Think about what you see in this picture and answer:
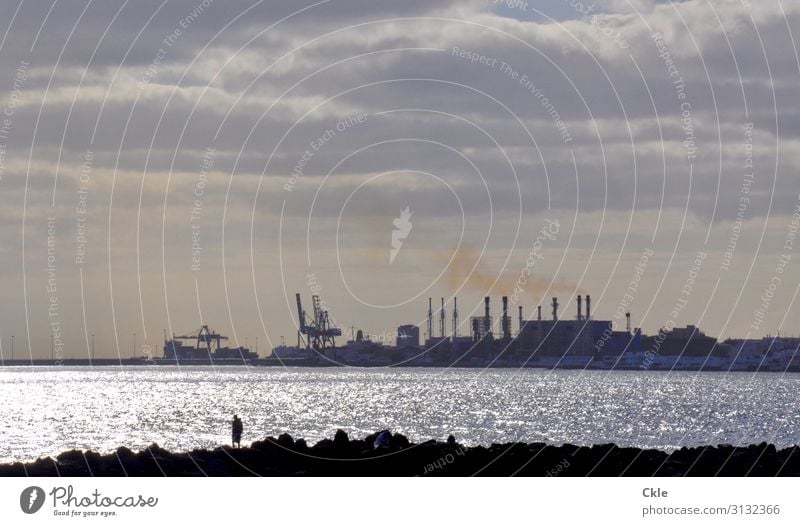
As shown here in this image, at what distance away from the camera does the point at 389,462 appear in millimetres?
42531

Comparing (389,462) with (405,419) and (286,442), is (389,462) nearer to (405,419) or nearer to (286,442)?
(286,442)

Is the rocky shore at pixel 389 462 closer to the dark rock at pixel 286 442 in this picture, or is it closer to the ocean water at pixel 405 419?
the dark rock at pixel 286 442

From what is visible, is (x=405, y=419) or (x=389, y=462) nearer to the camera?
(x=389, y=462)

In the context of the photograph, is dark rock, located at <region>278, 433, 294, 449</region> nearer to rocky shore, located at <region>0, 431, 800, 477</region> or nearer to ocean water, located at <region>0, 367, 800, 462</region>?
rocky shore, located at <region>0, 431, 800, 477</region>

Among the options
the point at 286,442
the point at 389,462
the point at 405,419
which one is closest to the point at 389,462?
the point at 389,462

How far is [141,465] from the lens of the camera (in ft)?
136

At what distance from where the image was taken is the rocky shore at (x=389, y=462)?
41250mm

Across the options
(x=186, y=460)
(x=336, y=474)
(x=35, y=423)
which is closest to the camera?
(x=336, y=474)

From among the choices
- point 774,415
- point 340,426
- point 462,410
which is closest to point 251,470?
point 340,426

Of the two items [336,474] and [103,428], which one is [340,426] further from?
[336,474]

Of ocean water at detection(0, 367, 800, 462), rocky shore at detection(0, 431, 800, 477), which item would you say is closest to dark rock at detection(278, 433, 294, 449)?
rocky shore at detection(0, 431, 800, 477)

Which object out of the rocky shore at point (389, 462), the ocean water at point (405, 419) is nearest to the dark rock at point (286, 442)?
the rocky shore at point (389, 462)

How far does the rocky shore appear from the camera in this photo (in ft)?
135
